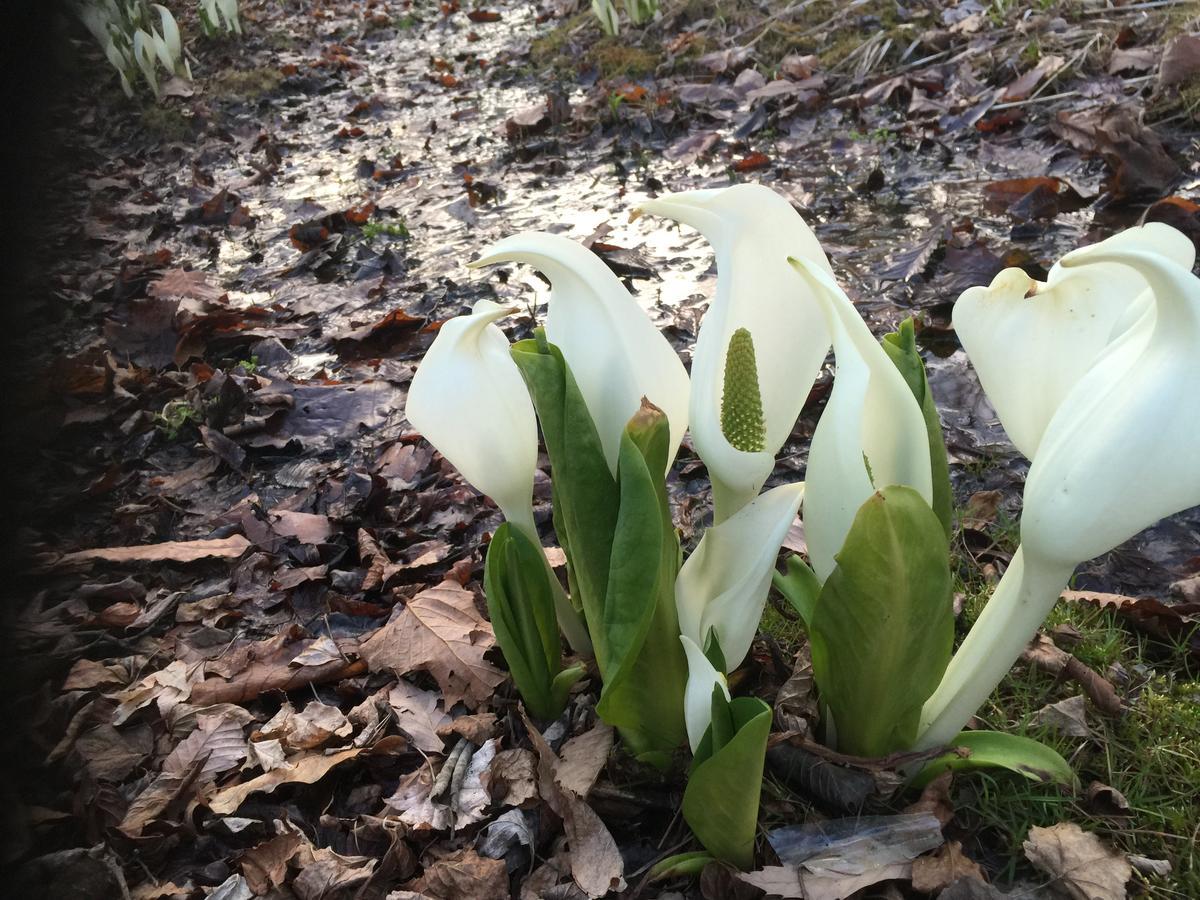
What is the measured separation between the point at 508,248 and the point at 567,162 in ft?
11.7

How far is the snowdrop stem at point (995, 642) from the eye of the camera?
3.17 ft

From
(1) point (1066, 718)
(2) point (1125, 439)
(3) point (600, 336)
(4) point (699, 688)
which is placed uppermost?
(3) point (600, 336)

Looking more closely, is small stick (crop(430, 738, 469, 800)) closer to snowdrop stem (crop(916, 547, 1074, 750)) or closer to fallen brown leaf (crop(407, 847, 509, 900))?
fallen brown leaf (crop(407, 847, 509, 900))

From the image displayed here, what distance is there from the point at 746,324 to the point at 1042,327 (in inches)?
13.6

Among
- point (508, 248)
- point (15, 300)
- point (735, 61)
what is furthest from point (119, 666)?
point (735, 61)

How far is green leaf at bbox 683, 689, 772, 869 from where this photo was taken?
3.11ft

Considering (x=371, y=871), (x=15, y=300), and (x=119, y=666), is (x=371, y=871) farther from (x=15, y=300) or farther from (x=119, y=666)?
(x=15, y=300)

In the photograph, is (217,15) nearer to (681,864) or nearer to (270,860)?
(270,860)

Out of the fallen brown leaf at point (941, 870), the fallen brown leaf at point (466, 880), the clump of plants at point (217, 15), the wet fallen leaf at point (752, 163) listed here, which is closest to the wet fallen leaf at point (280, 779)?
the fallen brown leaf at point (466, 880)

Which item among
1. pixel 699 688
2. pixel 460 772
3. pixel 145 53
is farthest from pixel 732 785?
pixel 145 53

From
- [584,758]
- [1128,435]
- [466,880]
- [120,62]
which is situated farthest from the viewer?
[120,62]

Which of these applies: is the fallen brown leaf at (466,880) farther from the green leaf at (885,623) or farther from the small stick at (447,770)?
the green leaf at (885,623)

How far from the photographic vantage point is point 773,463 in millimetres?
1029

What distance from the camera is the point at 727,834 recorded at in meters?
1.09
